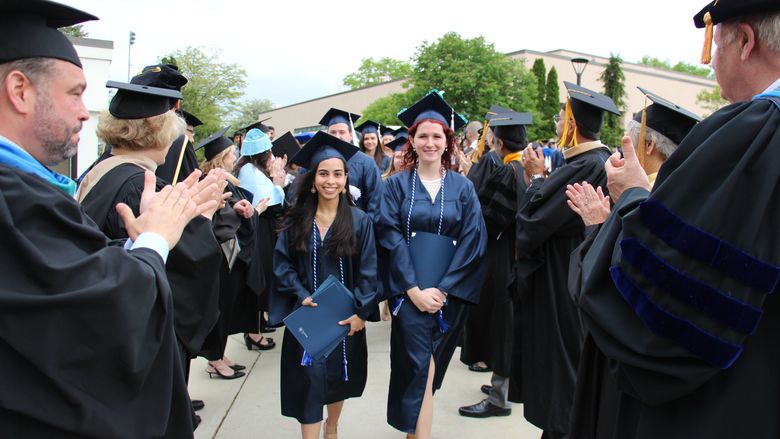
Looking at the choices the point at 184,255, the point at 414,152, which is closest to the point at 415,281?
the point at 414,152

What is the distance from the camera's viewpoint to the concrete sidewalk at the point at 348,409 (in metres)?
4.48

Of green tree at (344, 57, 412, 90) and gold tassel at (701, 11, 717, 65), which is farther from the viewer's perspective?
green tree at (344, 57, 412, 90)

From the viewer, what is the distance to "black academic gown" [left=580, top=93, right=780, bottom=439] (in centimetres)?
149

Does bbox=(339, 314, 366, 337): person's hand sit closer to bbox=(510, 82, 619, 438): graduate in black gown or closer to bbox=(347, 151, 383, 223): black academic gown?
bbox=(510, 82, 619, 438): graduate in black gown

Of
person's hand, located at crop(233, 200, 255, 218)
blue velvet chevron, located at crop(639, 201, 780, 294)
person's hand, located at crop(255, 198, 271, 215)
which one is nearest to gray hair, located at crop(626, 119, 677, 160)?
blue velvet chevron, located at crop(639, 201, 780, 294)

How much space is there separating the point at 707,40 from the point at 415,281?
250 cm

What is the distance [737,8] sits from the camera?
5.31 feet

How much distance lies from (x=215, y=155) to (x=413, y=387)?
3451 millimetres

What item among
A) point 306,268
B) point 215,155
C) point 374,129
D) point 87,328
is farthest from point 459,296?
point 374,129

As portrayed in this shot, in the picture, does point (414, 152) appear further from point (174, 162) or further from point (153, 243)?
point (153, 243)

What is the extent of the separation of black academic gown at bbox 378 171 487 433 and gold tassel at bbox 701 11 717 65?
7.65ft

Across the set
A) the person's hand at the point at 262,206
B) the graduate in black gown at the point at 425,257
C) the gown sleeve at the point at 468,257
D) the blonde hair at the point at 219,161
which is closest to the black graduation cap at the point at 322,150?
the graduate in black gown at the point at 425,257

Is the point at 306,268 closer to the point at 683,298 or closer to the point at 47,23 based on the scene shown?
the point at 47,23

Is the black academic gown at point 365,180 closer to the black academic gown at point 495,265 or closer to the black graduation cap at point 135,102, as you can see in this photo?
the black academic gown at point 495,265
